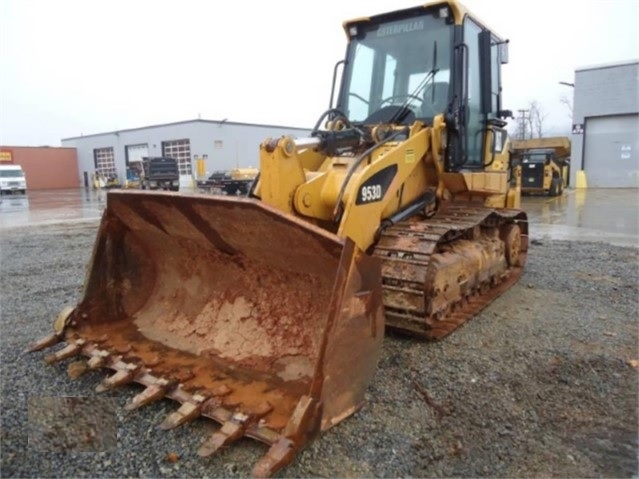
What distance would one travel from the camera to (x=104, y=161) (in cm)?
4838

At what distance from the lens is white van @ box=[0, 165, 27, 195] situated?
3250 cm

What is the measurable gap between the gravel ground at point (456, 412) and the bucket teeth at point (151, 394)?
0.09 meters

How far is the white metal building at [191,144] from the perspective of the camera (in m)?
38.8

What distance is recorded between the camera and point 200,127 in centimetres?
3872

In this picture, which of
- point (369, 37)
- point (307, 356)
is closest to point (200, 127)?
point (369, 37)

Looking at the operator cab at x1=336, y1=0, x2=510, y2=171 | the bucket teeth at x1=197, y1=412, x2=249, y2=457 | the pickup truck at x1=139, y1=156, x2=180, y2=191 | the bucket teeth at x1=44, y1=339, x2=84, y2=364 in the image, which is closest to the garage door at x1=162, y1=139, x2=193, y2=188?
the pickup truck at x1=139, y1=156, x2=180, y2=191

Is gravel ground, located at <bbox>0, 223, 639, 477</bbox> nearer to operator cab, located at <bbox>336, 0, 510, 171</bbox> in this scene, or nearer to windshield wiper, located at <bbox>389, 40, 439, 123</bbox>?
operator cab, located at <bbox>336, 0, 510, 171</bbox>

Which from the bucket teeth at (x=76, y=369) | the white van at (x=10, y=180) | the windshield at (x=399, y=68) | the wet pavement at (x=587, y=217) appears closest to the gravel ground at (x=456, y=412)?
the bucket teeth at (x=76, y=369)

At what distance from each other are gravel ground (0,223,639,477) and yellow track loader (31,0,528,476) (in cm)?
14

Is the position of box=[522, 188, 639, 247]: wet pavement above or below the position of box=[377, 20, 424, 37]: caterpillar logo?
below

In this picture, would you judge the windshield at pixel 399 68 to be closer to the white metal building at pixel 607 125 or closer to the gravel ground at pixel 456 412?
the gravel ground at pixel 456 412

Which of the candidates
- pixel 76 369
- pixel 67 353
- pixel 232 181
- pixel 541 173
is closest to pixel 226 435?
pixel 76 369

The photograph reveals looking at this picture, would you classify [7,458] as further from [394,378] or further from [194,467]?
[394,378]

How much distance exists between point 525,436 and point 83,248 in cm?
841
